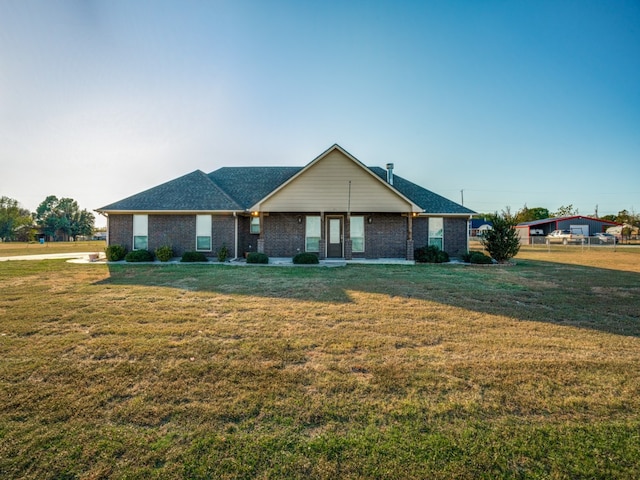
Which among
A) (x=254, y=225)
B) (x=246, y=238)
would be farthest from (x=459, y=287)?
(x=246, y=238)

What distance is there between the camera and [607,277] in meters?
11.3

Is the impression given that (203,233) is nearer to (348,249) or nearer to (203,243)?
(203,243)

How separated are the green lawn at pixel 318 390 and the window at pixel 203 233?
31.6 ft

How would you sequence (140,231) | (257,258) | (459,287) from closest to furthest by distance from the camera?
(459,287) → (257,258) → (140,231)

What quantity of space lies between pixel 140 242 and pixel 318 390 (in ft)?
55.4

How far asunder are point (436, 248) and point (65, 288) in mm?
15697

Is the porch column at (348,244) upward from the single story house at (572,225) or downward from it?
downward

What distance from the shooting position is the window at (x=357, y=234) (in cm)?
1698

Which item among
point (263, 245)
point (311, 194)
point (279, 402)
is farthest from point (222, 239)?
point (279, 402)

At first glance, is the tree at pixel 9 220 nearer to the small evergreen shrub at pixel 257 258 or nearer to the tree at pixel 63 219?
the tree at pixel 63 219

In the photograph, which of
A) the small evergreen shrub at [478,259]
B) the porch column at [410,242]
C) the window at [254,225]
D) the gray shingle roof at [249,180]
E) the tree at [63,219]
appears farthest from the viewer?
the tree at [63,219]

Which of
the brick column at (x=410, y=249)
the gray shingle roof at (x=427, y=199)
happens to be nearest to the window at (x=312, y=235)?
the brick column at (x=410, y=249)

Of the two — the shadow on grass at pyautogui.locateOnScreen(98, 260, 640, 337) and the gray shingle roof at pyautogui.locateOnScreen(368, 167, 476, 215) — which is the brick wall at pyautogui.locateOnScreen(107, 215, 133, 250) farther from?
the gray shingle roof at pyautogui.locateOnScreen(368, 167, 476, 215)

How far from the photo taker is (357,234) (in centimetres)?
1708
